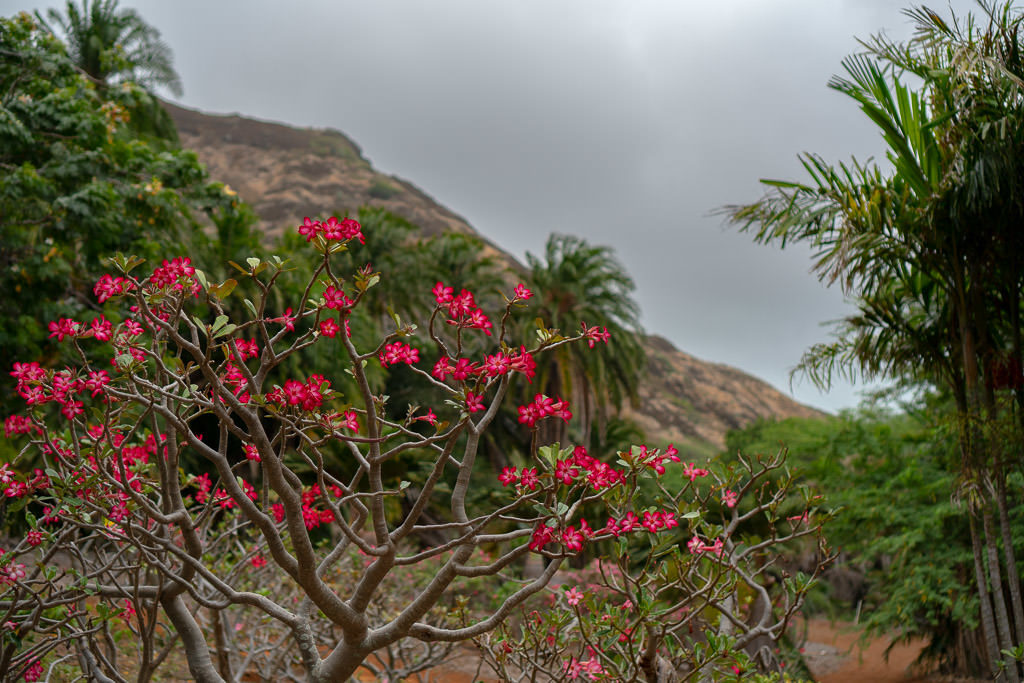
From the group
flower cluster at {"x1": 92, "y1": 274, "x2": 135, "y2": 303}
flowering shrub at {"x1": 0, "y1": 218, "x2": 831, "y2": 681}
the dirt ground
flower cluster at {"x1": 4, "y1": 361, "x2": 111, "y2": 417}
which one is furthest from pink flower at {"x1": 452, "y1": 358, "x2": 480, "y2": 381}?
the dirt ground

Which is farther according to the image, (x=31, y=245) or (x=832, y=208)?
(x=31, y=245)

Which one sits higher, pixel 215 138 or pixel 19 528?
pixel 215 138

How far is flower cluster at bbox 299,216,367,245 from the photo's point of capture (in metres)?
2.23

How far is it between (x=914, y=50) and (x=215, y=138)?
64.0 metres

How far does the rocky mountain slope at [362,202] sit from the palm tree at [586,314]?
19127 mm

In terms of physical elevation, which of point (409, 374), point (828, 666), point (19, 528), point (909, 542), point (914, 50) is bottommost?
point (828, 666)

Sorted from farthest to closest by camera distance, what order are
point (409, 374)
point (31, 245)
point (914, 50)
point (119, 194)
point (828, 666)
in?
point (409, 374), point (828, 666), point (119, 194), point (31, 245), point (914, 50)

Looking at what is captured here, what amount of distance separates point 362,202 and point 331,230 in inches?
1964

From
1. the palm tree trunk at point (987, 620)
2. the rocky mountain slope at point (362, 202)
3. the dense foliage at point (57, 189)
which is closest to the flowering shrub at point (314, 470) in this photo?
the palm tree trunk at point (987, 620)

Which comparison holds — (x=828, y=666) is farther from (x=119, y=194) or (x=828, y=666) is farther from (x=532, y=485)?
(x=119, y=194)

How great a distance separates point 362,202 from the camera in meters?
50.0

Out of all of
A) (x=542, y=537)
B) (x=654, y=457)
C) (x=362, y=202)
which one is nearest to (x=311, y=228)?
(x=542, y=537)

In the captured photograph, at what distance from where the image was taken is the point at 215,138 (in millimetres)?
60188

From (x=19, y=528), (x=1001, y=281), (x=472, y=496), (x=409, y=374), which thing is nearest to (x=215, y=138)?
(x=409, y=374)
